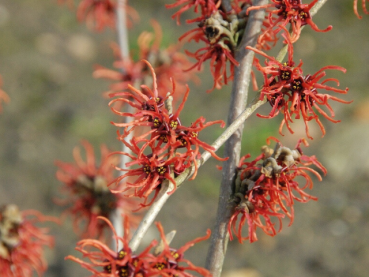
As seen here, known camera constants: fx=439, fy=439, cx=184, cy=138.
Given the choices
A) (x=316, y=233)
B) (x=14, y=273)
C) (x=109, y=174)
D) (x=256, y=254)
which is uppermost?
(x=316, y=233)

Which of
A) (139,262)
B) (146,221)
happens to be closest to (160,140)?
(146,221)

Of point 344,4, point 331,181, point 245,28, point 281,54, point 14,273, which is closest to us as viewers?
point 281,54

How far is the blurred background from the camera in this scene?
4078 millimetres

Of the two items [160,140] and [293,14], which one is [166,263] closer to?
[160,140]

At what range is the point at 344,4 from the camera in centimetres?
648

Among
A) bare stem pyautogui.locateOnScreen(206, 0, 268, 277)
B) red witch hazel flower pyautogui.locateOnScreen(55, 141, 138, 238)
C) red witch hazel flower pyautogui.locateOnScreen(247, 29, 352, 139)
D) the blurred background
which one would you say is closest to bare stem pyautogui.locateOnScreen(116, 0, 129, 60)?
red witch hazel flower pyautogui.locateOnScreen(55, 141, 138, 238)

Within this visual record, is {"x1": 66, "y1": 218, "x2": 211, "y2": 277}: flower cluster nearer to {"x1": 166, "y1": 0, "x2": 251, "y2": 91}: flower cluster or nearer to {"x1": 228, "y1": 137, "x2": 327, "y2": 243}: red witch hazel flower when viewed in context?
{"x1": 228, "y1": 137, "x2": 327, "y2": 243}: red witch hazel flower

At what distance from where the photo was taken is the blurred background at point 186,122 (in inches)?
161

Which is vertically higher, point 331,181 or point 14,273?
point 331,181

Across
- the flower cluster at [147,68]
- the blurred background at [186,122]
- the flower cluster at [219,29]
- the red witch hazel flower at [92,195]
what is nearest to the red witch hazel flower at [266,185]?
the flower cluster at [219,29]

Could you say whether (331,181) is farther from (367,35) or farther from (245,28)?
(245,28)

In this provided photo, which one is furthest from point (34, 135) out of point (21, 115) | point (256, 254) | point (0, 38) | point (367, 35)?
point (367, 35)

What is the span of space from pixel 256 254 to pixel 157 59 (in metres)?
2.40

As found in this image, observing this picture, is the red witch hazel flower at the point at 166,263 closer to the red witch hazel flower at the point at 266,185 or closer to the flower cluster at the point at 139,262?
the flower cluster at the point at 139,262
